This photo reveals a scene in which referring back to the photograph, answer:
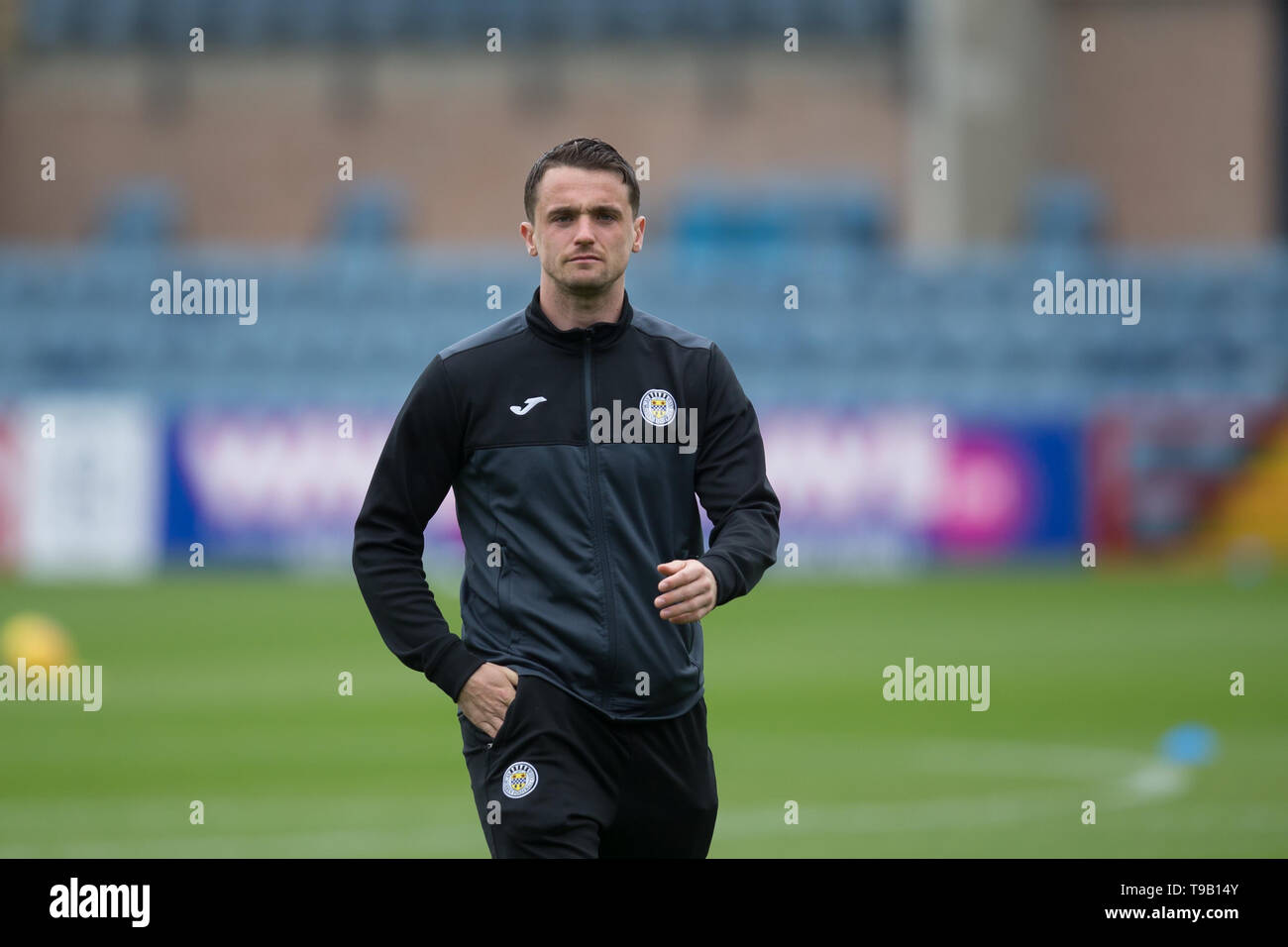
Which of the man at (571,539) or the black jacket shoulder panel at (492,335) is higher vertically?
the black jacket shoulder panel at (492,335)

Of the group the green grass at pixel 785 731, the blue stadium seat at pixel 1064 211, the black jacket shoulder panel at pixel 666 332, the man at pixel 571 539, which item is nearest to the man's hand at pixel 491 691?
the man at pixel 571 539

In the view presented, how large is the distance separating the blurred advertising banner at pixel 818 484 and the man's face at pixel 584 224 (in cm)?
1660

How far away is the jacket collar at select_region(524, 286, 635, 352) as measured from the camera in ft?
17.9

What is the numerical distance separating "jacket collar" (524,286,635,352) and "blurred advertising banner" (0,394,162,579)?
17075 mm

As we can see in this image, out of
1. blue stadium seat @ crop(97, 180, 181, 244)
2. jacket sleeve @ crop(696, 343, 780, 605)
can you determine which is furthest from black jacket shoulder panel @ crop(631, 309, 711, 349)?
blue stadium seat @ crop(97, 180, 181, 244)

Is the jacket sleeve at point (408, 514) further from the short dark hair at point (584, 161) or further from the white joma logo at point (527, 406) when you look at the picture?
the short dark hair at point (584, 161)

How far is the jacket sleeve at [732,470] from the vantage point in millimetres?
5465

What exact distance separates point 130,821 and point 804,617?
32.1 ft

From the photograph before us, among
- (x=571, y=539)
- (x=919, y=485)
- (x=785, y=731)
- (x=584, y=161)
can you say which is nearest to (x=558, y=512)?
(x=571, y=539)

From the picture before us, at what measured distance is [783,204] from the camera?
1346 inches

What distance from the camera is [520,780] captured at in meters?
5.30

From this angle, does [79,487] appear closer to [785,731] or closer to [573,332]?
[785,731]

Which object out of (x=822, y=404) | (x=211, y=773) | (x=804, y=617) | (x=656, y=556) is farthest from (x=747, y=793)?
(x=822, y=404)

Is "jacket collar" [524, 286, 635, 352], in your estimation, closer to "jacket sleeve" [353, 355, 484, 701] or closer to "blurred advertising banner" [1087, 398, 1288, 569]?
"jacket sleeve" [353, 355, 484, 701]
